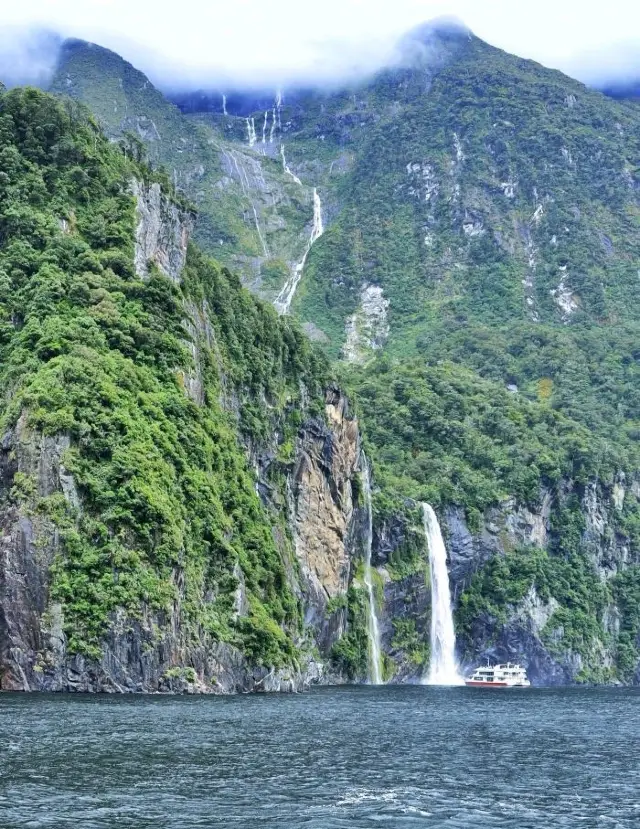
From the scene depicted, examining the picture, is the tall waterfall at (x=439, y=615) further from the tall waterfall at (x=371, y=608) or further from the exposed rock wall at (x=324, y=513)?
the exposed rock wall at (x=324, y=513)

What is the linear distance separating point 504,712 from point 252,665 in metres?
18.3

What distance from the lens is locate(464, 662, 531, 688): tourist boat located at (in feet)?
446

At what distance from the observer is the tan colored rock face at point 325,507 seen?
118812 millimetres

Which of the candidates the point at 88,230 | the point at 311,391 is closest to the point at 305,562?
the point at 311,391

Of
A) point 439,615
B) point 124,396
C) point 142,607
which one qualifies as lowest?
point 142,607

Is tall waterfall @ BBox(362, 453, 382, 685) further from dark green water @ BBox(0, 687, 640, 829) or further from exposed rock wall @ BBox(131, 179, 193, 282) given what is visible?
dark green water @ BBox(0, 687, 640, 829)

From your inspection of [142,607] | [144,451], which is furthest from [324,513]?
[142,607]

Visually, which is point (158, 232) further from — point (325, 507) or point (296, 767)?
point (296, 767)

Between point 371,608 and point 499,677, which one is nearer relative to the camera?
point 371,608

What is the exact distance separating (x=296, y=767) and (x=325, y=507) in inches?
3070

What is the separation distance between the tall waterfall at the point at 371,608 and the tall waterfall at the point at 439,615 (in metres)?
10.9

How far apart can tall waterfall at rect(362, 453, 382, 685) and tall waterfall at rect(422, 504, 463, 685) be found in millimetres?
10888

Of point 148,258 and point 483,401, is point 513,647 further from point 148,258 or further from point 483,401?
point 148,258

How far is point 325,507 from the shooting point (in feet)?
406
